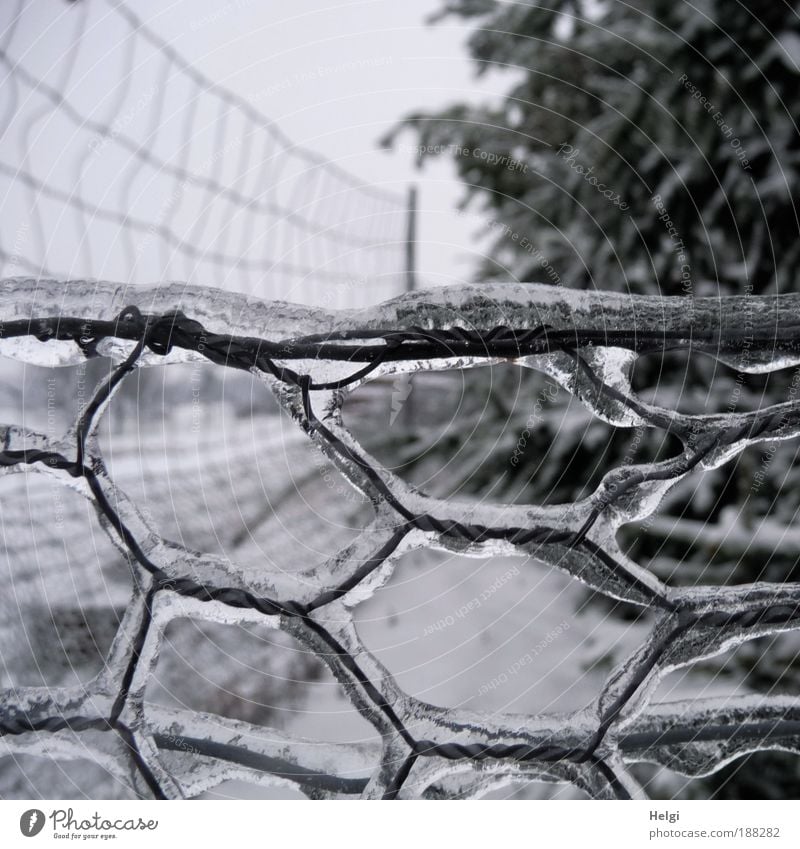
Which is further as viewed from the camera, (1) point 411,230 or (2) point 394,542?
(1) point 411,230

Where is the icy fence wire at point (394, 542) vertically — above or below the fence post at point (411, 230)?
below

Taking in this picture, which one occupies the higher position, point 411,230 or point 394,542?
point 411,230

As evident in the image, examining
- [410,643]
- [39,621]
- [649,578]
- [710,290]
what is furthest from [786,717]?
[410,643]

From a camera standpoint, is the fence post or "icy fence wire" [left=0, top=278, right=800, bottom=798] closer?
"icy fence wire" [left=0, top=278, right=800, bottom=798]

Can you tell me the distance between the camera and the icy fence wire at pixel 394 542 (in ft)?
0.73

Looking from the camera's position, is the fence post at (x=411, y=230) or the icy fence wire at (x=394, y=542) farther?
the fence post at (x=411, y=230)

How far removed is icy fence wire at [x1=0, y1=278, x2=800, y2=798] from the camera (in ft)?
0.73

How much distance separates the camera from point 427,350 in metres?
0.22

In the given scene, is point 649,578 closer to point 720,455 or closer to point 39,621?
point 720,455

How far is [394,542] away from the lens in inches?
9.5

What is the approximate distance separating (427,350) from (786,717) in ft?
0.71
